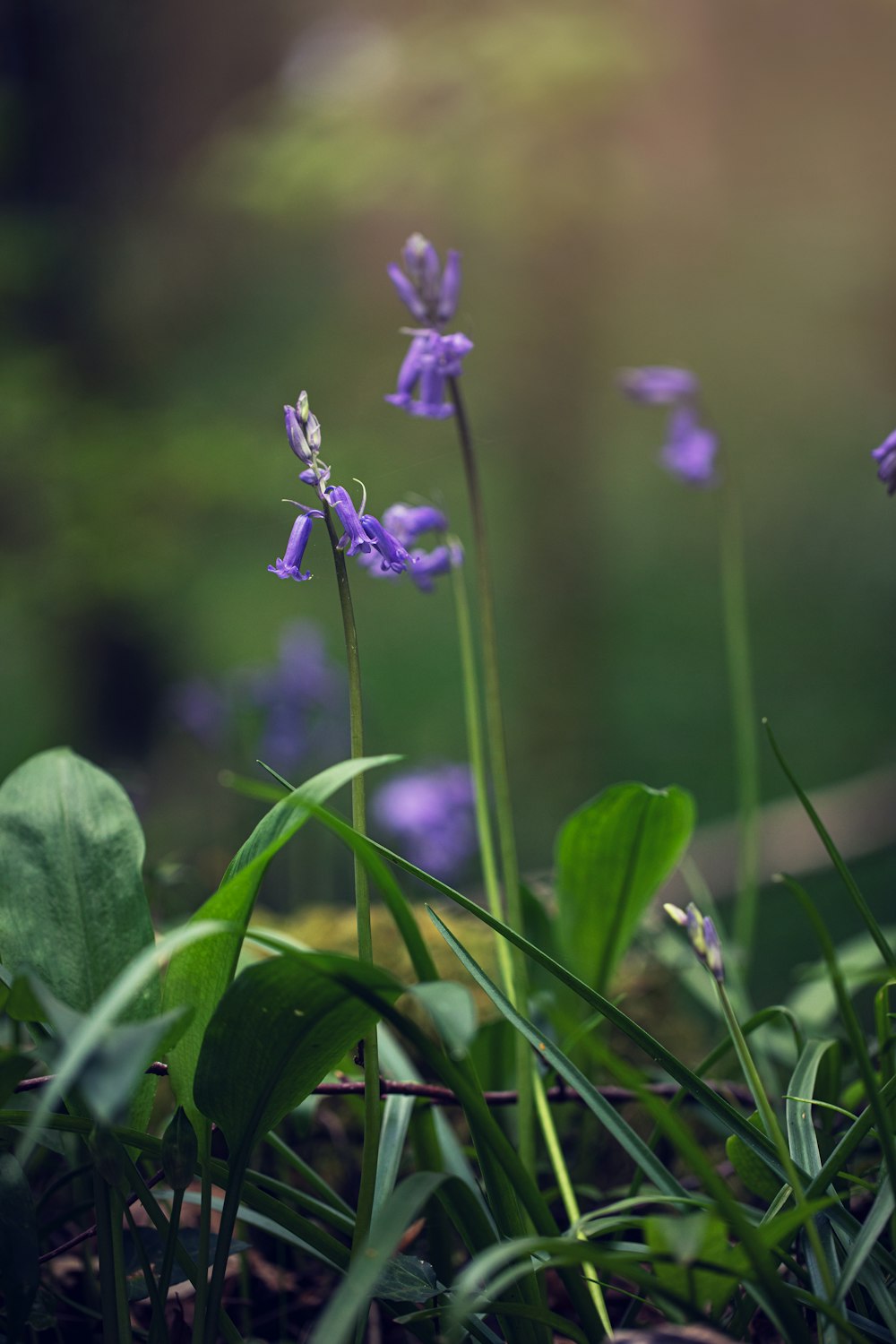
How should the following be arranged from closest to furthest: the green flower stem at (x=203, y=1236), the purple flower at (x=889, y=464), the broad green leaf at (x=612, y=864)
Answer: the green flower stem at (x=203, y=1236), the purple flower at (x=889, y=464), the broad green leaf at (x=612, y=864)

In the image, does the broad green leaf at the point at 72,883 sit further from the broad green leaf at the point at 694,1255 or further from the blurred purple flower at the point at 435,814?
the blurred purple flower at the point at 435,814

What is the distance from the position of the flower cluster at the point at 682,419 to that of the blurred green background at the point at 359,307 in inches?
1.9

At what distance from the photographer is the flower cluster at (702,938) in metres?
0.58

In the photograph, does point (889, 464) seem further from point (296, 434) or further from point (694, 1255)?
point (694, 1255)

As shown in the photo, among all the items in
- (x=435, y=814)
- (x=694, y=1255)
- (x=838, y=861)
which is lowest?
(x=435, y=814)

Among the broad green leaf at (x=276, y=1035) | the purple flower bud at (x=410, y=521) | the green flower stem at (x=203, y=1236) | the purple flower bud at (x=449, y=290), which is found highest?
the purple flower bud at (x=449, y=290)

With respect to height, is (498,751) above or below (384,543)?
below

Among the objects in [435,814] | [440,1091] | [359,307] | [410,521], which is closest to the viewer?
[440,1091]

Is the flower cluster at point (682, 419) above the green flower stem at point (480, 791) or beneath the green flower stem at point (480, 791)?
above

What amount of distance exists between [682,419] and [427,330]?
2.81 ft

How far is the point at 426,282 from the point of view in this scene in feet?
2.76

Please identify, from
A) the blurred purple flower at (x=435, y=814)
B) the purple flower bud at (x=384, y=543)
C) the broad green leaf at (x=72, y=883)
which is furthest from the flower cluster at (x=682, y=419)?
the broad green leaf at (x=72, y=883)

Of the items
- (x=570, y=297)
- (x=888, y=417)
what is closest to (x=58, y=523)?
(x=570, y=297)

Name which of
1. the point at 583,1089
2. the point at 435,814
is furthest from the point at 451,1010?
the point at 435,814
